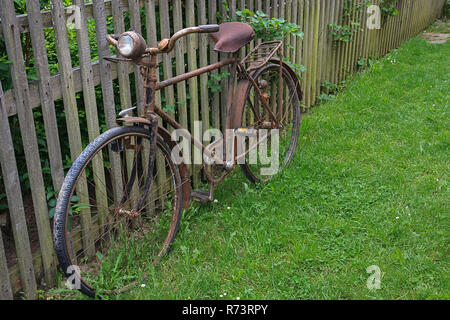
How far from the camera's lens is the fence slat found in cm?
237

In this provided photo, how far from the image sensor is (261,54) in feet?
13.2

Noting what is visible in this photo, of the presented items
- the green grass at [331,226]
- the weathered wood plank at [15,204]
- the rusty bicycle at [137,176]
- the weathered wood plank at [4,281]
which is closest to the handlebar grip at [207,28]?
the rusty bicycle at [137,176]

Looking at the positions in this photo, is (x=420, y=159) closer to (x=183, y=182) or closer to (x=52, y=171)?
(x=183, y=182)

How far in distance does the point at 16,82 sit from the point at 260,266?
173 centimetres

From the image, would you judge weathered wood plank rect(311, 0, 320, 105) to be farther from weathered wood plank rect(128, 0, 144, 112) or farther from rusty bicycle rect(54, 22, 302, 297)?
weathered wood plank rect(128, 0, 144, 112)

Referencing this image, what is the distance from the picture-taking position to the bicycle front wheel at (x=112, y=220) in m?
2.56

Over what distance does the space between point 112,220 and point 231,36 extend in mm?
1458

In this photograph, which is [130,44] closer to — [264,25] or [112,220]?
[112,220]

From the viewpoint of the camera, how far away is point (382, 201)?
3.72m

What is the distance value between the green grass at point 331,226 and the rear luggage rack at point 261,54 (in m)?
Answer: 0.95

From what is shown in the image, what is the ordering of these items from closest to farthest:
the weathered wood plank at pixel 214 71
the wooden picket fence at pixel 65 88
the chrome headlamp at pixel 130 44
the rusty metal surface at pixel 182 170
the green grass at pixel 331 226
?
the wooden picket fence at pixel 65 88, the chrome headlamp at pixel 130 44, the green grass at pixel 331 226, the rusty metal surface at pixel 182 170, the weathered wood plank at pixel 214 71

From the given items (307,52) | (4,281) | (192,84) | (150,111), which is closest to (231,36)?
(192,84)

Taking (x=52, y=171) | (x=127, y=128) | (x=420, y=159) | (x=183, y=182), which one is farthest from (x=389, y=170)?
(x=52, y=171)

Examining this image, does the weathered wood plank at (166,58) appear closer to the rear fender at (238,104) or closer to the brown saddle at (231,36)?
the brown saddle at (231,36)
